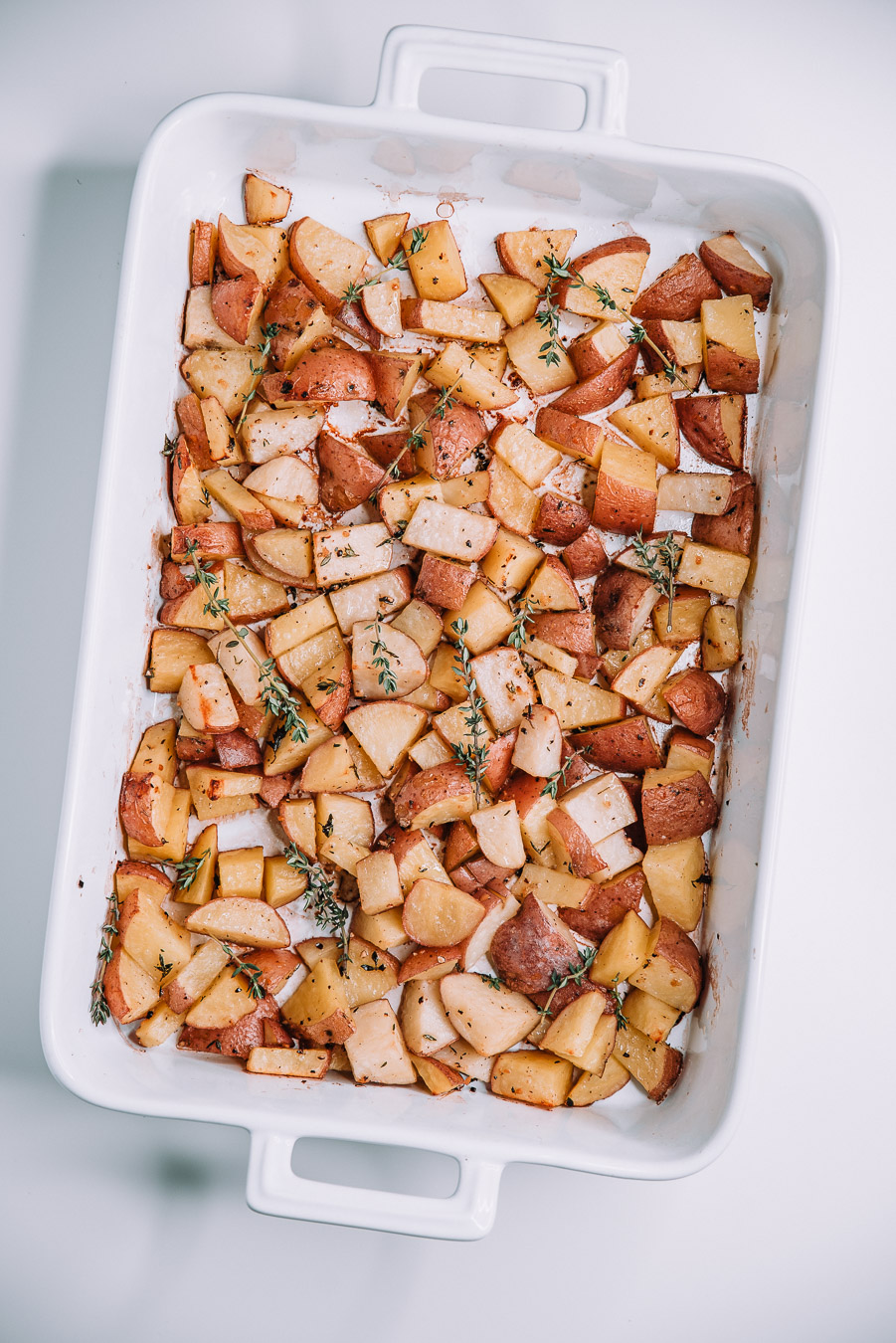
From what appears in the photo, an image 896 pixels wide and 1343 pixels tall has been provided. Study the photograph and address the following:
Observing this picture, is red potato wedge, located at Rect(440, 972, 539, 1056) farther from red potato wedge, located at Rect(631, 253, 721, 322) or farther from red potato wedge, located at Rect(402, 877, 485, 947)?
red potato wedge, located at Rect(631, 253, 721, 322)

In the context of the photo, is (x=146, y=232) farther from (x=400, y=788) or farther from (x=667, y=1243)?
(x=667, y=1243)

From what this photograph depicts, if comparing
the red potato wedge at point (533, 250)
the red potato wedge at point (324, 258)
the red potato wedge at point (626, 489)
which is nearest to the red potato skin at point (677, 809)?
the red potato wedge at point (626, 489)

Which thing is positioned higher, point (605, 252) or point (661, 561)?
point (605, 252)

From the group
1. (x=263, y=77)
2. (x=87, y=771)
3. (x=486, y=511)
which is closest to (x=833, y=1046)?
(x=486, y=511)

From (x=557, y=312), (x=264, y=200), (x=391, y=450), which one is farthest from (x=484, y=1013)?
(x=264, y=200)

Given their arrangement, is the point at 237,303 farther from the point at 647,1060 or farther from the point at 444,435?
the point at 647,1060

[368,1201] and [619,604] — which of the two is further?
[619,604]

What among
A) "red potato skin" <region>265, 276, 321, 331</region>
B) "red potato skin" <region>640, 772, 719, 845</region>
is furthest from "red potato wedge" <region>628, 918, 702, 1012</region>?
"red potato skin" <region>265, 276, 321, 331</region>
